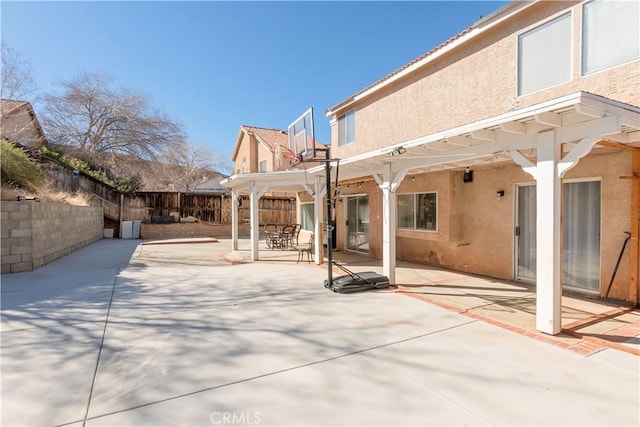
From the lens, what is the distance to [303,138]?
741cm

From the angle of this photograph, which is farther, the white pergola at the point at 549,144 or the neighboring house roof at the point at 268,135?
the neighboring house roof at the point at 268,135

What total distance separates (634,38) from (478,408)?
6.20m

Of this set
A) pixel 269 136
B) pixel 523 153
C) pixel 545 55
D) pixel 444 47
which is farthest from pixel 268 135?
pixel 523 153

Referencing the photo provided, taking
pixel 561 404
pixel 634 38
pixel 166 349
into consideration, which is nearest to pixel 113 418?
pixel 166 349

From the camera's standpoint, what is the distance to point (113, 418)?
8.03 ft

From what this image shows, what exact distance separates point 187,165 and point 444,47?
2655 centimetres

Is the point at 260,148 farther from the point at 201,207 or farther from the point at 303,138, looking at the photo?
the point at 303,138

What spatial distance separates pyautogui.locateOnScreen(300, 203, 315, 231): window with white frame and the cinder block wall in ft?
30.0

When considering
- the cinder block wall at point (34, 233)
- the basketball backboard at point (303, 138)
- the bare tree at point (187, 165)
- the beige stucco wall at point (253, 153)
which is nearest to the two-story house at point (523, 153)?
the basketball backboard at point (303, 138)

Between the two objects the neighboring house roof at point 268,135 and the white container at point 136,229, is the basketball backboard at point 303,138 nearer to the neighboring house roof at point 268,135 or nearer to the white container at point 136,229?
the neighboring house roof at point 268,135

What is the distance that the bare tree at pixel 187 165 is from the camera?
26672 mm

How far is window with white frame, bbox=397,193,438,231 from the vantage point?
9.09m

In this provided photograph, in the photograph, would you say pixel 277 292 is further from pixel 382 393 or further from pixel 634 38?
pixel 634 38

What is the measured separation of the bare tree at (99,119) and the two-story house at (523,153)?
17.1 metres
